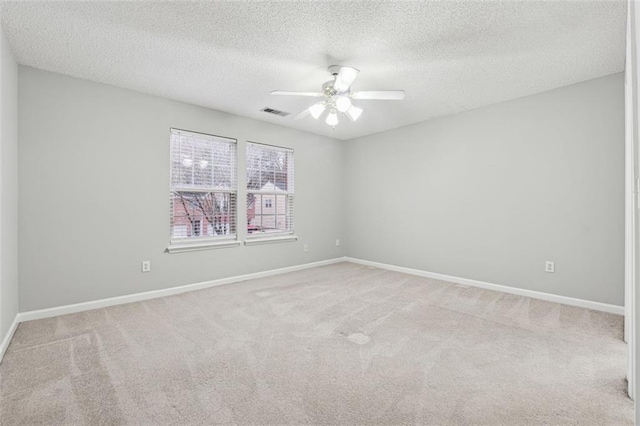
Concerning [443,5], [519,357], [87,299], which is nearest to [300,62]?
[443,5]

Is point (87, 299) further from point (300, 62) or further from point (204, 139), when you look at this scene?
point (300, 62)

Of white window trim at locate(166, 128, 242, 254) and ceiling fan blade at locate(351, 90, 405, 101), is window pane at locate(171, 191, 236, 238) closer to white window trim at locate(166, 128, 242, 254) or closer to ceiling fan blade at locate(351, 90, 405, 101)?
white window trim at locate(166, 128, 242, 254)

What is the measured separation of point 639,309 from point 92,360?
295cm

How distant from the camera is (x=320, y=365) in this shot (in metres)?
2.04

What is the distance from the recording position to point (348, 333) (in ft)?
8.41

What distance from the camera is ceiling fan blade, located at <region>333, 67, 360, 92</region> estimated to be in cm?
251

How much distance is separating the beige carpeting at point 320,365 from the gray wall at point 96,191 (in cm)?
42

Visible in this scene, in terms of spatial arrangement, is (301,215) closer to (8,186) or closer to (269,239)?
(269,239)

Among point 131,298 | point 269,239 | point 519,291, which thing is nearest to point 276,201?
point 269,239

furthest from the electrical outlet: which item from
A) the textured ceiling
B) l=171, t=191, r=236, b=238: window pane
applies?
l=171, t=191, r=236, b=238: window pane

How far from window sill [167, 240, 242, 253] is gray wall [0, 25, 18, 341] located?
1402mm

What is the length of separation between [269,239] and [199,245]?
111 centimetres

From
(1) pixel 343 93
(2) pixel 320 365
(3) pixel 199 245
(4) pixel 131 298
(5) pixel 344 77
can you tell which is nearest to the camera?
(2) pixel 320 365

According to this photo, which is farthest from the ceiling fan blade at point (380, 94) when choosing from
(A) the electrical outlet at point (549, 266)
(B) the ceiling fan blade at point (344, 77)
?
(A) the electrical outlet at point (549, 266)
